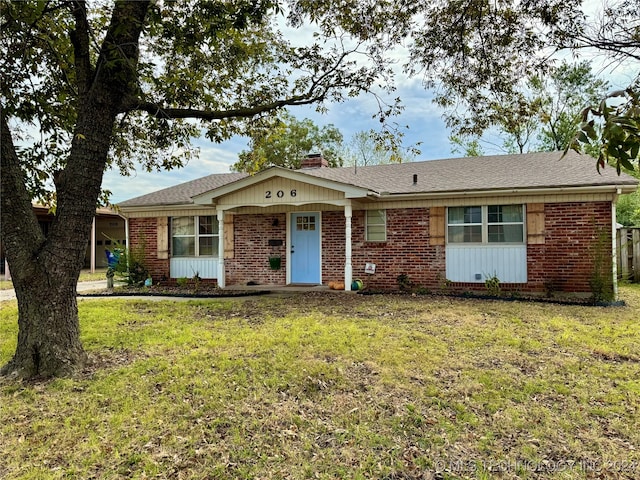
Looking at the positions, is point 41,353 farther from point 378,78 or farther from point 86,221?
point 378,78

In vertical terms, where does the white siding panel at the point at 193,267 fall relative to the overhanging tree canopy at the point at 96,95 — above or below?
below

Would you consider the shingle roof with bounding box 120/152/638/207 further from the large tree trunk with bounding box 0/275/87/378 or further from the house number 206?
the large tree trunk with bounding box 0/275/87/378

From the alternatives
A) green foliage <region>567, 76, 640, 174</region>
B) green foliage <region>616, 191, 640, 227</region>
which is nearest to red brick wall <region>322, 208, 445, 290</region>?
green foliage <region>567, 76, 640, 174</region>

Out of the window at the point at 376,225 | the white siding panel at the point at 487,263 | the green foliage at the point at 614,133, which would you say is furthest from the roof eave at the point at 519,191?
the green foliage at the point at 614,133

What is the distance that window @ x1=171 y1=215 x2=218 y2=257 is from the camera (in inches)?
491

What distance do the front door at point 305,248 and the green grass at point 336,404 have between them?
5.35 meters

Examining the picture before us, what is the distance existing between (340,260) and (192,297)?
4.01m

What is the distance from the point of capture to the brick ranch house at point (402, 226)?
30.6 ft

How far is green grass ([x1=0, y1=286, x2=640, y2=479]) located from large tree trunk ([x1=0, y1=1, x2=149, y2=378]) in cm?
40

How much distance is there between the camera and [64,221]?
443cm

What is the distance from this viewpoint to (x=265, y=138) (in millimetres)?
8047

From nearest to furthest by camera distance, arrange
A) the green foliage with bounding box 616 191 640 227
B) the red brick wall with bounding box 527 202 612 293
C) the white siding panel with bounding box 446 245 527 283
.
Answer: the red brick wall with bounding box 527 202 612 293 < the white siding panel with bounding box 446 245 527 283 < the green foliage with bounding box 616 191 640 227

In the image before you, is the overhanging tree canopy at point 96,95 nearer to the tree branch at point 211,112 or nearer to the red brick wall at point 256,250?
the tree branch at point 211,112

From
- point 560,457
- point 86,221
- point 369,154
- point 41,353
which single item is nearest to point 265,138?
point 86,221
